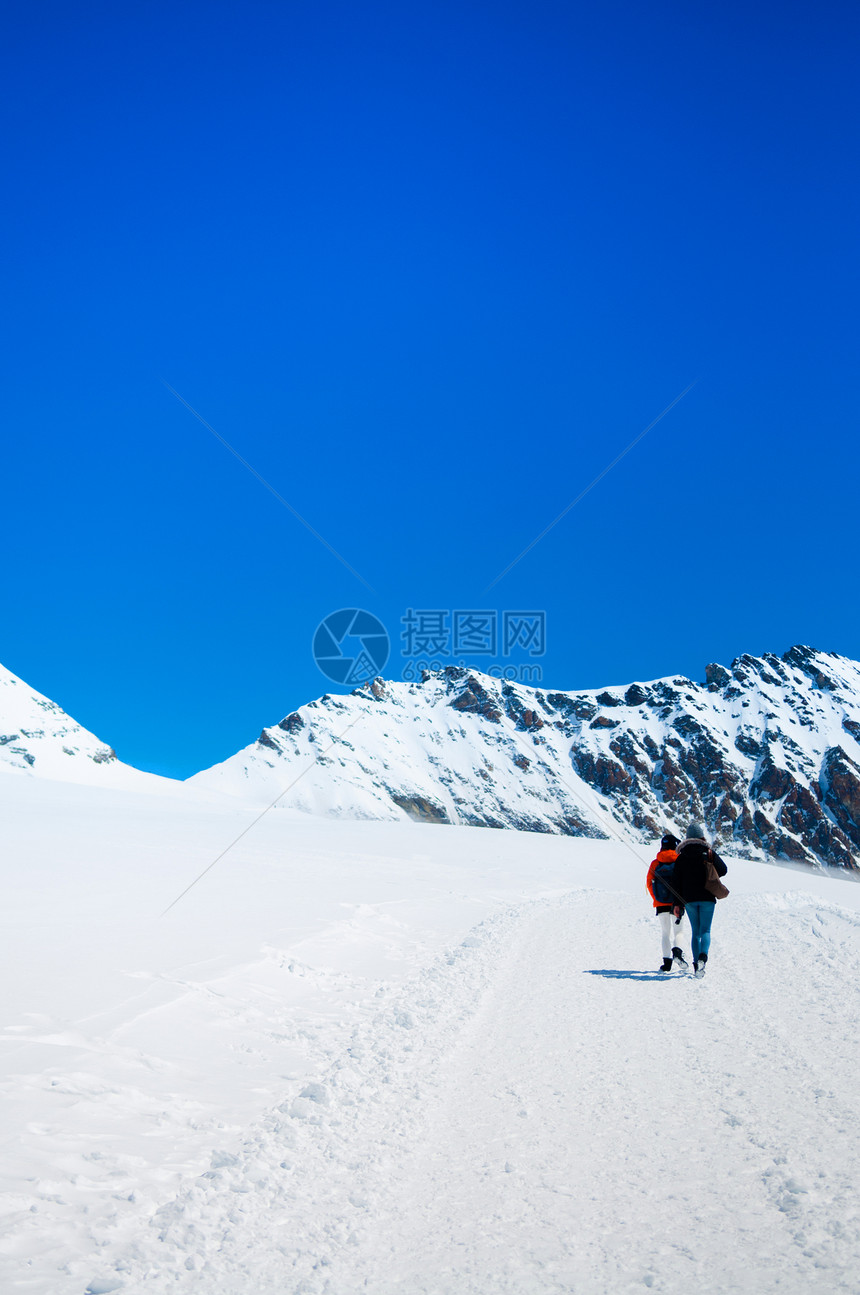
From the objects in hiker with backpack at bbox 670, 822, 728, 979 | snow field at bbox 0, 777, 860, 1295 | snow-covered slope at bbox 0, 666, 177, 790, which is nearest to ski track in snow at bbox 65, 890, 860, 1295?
snow field at bbox 0, 777, 860, 1295

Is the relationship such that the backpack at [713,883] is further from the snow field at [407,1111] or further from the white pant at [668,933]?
the snow field at [407,1111]

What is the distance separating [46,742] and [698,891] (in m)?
142

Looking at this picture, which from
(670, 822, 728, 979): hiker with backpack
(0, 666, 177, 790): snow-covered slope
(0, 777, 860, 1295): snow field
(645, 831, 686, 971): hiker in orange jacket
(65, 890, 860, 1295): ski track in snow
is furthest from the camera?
(0, 666, 177, 790): snow-covered slope

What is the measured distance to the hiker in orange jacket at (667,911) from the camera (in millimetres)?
10414

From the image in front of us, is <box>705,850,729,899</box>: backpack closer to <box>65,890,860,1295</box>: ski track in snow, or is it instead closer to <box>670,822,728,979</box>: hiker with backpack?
<box>670,822,728,979</box>: hiker with backpack

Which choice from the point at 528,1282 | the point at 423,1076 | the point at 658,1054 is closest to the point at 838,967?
the point at 658,1054

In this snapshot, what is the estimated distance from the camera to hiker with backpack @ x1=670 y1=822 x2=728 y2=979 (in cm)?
1009

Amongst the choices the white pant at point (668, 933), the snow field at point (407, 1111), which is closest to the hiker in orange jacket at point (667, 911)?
the white pant at point (668, 933)

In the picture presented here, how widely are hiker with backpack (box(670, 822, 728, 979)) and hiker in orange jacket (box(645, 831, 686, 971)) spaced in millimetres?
193

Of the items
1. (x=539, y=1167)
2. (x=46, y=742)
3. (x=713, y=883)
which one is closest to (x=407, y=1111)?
(x=539, y=1167)

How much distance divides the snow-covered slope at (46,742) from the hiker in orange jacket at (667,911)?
374ft

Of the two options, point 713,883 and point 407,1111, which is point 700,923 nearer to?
point 713,883

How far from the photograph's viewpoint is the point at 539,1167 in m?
4.28

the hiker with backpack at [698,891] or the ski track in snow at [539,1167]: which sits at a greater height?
the hiker with backpack at [698,891]
